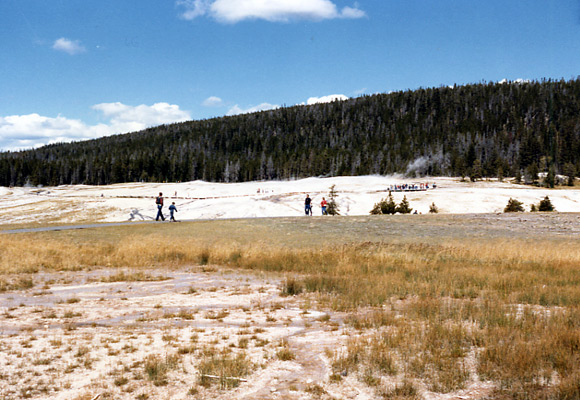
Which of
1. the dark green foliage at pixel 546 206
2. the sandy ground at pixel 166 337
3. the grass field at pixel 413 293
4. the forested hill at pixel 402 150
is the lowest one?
the sandy ground at pixel 166 337

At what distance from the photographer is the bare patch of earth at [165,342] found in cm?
565

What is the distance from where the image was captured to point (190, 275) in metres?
15.1

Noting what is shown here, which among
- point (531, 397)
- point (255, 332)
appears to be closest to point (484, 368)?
point (531, 397)

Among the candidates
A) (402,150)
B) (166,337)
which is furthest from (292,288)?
(402,150)

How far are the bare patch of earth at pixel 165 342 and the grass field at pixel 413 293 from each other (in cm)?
17

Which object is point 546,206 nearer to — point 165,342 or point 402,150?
point 165,342

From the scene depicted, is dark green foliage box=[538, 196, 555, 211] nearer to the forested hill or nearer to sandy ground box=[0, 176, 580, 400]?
sandy ground box=[0, 176, 580, 400]

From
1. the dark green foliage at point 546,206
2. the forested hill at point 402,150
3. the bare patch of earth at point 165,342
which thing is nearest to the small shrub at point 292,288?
the bare patch of earth at point 165,342

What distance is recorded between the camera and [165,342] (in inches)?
293

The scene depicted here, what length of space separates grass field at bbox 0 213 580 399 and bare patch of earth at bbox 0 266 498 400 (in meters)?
0.17

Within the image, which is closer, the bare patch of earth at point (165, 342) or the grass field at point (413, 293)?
the bare patch of earth at point (165, 342)

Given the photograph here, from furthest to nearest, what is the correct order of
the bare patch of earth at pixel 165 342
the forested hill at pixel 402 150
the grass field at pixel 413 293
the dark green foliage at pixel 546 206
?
the forested hill at pixel 402 150
the dark green foliage at pixel 546 206
the grass field at pixel 413 293
the bare patch of earth at pixel 165 342

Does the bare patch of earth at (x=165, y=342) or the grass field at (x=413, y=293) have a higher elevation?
the grass field at (x=413, y=293)

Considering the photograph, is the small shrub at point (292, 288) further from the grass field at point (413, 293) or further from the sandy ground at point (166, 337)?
the sandy ground at point (166, 337)
